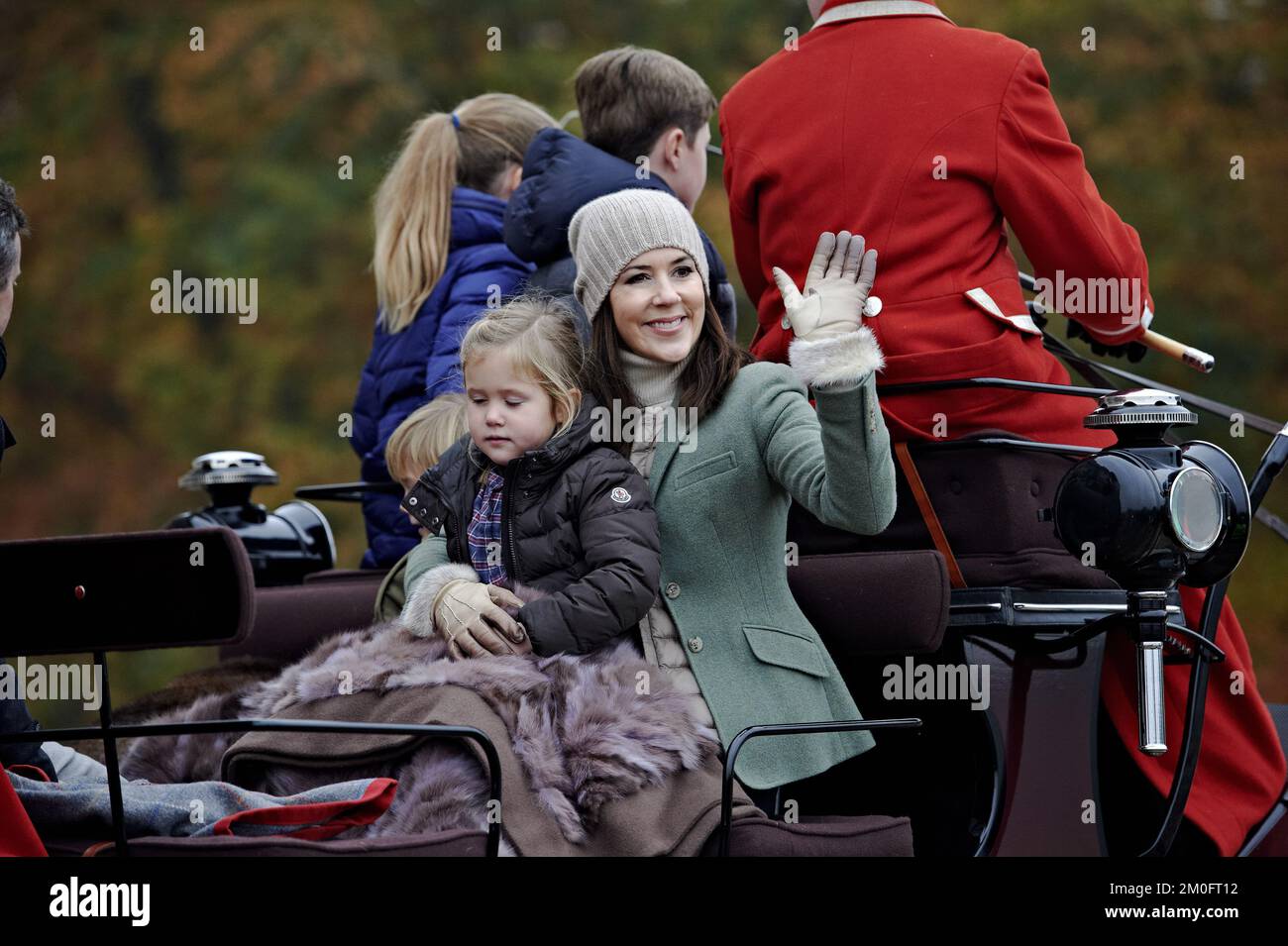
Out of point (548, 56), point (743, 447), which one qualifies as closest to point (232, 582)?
point (743, 447)

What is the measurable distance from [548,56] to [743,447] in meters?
8.90

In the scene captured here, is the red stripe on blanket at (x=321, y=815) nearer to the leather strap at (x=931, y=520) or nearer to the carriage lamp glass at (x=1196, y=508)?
the leather strap at (x=931, y=520)

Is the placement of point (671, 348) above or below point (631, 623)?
above

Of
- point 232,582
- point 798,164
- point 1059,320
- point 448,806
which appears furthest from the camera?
point 1059,320

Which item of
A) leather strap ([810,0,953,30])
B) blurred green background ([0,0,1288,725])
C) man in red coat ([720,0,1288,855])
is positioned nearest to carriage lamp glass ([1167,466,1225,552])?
man in red coat ([720,0,1288,855])

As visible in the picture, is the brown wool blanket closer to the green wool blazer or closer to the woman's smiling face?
the green wool blazer

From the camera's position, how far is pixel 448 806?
9.47 feet

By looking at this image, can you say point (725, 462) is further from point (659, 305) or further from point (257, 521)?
point (257, 521)

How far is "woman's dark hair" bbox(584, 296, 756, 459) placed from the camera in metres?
3.56

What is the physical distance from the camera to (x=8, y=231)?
3.01 metres

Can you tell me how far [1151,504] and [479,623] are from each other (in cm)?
121

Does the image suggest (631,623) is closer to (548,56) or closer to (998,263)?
(998,263)

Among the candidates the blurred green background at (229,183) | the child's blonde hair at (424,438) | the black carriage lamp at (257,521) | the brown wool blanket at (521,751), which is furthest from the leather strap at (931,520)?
the blurred green background at (229,183)

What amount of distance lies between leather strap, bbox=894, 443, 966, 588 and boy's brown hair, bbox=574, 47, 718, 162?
48.3 inches
